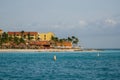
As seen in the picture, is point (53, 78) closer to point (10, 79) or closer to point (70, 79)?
point (70, 79)

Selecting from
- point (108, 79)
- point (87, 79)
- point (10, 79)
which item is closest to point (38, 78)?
point (10, 79)

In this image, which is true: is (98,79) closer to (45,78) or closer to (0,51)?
(45,78)

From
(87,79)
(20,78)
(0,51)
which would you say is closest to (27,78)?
(20,78)

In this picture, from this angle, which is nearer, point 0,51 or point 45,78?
point 45,78

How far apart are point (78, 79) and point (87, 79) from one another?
1.23 m

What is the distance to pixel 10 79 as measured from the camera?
44.1m

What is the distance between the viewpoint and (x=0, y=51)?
7756 inches

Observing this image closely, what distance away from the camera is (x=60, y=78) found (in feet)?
150

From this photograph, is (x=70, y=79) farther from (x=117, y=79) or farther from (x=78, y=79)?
(x=117, y=79)

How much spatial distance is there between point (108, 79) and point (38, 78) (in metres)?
9.59

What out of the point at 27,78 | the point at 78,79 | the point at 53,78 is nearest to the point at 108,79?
the point at 78,79

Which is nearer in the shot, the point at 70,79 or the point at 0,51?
the point at 70,79

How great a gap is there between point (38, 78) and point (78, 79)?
5528mm

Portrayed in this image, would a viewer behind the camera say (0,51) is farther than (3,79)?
Yes
